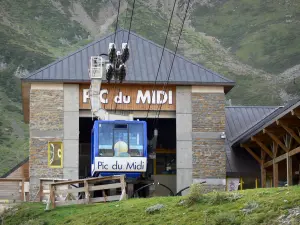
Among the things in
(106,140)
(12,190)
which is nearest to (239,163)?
(106,140)

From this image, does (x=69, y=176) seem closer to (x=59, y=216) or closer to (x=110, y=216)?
(x=59, y=216)

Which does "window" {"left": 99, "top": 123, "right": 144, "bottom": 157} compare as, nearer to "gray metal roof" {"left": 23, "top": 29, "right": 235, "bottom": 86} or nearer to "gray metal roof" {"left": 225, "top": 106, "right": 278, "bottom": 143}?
"gray metal roof" {"left": 23, "top": 29, "right": 235, "bottom": 86}

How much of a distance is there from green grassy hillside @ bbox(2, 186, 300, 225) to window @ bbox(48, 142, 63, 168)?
38.7ft

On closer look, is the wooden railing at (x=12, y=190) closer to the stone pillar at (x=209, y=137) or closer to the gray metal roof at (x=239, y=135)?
the stone pillar at (x=209, y=137)

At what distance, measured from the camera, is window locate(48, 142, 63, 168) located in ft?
151

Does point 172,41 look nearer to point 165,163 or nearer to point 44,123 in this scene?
point 165,163

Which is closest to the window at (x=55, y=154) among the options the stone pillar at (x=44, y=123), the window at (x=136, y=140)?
the stone pillar at (x=44, y=123)

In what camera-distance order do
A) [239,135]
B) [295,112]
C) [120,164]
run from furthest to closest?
[239,135]
[120,164]
[295,112]

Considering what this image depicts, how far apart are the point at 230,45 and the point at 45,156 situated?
145580mm

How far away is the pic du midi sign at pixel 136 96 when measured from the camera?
1871 inches

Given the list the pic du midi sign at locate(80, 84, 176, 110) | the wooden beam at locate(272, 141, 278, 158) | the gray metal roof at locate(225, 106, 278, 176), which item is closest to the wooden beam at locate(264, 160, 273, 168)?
the wooden beam at locate(272, 141, 278, 158)

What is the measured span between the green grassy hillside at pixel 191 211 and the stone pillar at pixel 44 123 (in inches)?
460

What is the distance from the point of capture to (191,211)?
26.1 m

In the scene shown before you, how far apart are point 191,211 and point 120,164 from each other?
18.0 metres
